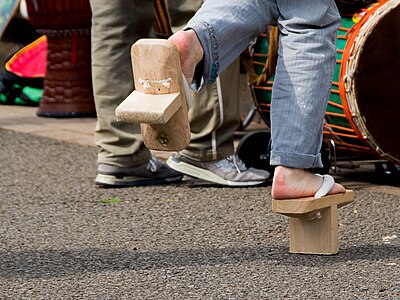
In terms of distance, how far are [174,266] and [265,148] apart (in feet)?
4.98

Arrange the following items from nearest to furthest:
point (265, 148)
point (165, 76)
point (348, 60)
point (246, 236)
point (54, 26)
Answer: point (165, 76)
point (246, 236)
point (348, 60)
point (265, 148)
point (54, 26)

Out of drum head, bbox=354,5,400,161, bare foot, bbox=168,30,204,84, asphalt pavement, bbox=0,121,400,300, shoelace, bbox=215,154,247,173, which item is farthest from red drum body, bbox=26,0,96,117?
bare foot, bbox=168,30,204,84

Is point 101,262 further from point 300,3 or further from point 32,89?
point 32,89

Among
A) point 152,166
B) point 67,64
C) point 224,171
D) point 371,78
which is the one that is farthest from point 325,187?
point 67,64

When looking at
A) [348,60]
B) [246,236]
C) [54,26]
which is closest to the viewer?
[246,236]

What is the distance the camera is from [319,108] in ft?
9.17

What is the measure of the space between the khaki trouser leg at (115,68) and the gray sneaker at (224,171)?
157mm

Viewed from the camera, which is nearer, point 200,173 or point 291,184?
point 291,184

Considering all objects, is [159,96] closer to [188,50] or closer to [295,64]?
[188,50]

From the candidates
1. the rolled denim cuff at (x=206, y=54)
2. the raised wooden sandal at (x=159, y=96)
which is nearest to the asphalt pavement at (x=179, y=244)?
the raised wooden sandal at (x=159, y=96)

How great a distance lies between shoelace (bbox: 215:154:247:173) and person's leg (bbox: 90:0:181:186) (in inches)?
9.1


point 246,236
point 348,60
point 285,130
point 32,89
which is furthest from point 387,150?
point 32,89

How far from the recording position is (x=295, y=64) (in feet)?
9.13

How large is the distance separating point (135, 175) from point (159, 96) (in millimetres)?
1580
